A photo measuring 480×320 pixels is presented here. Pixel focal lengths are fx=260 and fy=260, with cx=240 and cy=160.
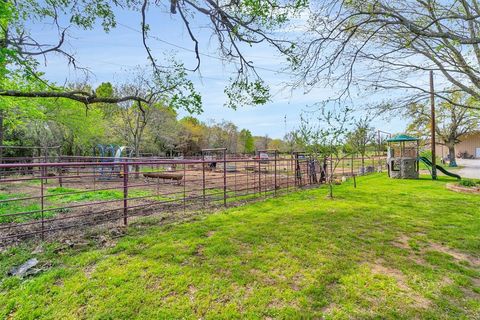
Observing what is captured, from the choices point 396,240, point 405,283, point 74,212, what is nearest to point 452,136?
point 396,240

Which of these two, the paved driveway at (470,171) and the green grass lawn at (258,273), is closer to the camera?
the green grass lawn at (258,273)

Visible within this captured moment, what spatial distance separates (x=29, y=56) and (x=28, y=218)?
328cm

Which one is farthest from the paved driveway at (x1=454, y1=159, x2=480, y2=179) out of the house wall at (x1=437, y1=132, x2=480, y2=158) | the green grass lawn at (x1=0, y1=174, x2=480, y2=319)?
the house wall at (x1=437, y1=132, x2=480, y2=158)

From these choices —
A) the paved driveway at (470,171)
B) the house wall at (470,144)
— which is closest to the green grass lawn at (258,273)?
the paved driveway at (470,171)

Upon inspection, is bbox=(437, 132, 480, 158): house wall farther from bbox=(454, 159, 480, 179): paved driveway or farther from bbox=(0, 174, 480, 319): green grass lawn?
bbox=(0, 174, 480, 319): green grass lawn

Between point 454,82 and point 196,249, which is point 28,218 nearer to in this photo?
point 196,249

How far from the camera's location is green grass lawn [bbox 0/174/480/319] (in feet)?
7.85

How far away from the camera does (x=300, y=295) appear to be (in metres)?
2.64

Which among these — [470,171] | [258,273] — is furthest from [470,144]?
[258,273]

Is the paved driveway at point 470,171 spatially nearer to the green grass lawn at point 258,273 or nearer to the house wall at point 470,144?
the green grass lawn at point 258,273

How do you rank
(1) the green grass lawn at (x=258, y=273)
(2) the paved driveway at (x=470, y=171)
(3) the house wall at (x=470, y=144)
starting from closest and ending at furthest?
(1) the green grass lawn at (x=258, y=273) < (2) the paved driveway at (x=470, y=171) < (3) the house wall at (x=470, y=144)

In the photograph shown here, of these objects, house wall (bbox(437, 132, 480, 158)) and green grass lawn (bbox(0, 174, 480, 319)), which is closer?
green grass lawn (bbox(0, 174, 480, 319))

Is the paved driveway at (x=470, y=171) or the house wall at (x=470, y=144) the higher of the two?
the house wall at (x=470, y=144)

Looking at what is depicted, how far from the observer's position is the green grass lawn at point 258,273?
2393 millimetres
